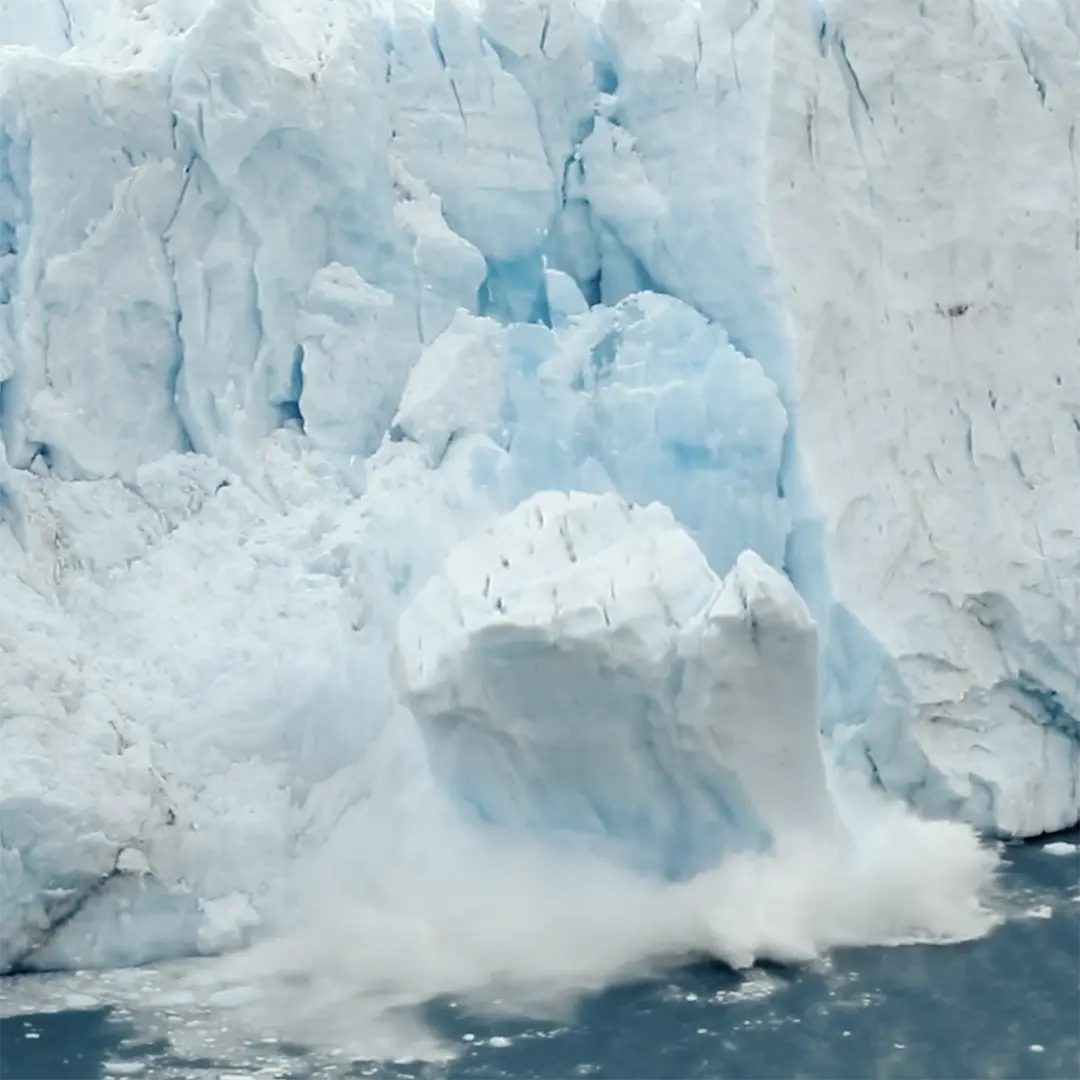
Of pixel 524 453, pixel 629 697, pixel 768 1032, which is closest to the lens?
pixel 768 1032

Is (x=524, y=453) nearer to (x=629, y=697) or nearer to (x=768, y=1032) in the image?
(x=629, y=697)

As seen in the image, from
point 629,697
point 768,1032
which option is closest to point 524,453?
point 629,697

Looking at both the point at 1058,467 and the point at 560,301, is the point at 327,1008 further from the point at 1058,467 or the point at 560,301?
the point at 1058,467

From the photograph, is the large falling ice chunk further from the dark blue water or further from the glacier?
the dark blue water

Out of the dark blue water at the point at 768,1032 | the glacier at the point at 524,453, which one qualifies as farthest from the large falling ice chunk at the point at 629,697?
the dark blue water at the point at 768,1032


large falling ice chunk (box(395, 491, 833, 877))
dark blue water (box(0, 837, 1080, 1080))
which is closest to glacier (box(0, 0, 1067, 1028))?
large falling ice chunk (box(395, 491, 833, 877))

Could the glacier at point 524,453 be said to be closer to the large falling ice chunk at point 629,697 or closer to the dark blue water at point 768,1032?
the large falling ice chunk at point 629,697
